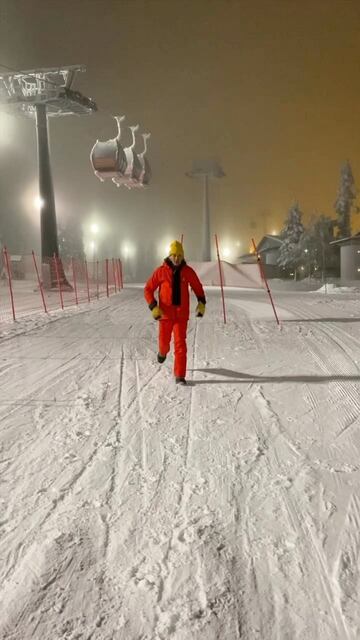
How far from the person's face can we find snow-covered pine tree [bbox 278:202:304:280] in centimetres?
5208

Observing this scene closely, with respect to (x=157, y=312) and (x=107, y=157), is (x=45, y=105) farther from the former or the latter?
(x=157, y=312)

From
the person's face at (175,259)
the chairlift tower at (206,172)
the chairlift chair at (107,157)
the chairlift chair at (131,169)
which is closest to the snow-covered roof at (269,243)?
the chairlift tower at (206,172)

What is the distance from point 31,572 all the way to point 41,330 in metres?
10.4

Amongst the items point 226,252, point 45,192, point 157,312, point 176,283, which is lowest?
point 157,312

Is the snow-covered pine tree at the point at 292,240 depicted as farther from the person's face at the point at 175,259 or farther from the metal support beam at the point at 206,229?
the person's face at the point at 175,259

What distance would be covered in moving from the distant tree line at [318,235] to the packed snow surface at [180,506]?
5173 centimetres

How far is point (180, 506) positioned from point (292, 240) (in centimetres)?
5847

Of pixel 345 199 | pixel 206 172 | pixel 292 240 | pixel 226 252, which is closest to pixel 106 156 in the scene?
pixel 292 240

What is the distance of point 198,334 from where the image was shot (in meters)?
11.6

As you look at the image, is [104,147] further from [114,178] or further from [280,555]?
[280,555]

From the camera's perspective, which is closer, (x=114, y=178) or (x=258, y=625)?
(x=258, y=625)

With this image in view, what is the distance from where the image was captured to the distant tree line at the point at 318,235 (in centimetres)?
→ 5691

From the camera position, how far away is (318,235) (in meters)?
57.4

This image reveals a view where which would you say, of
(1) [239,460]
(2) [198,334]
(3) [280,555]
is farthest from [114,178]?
(3) [280,555]
